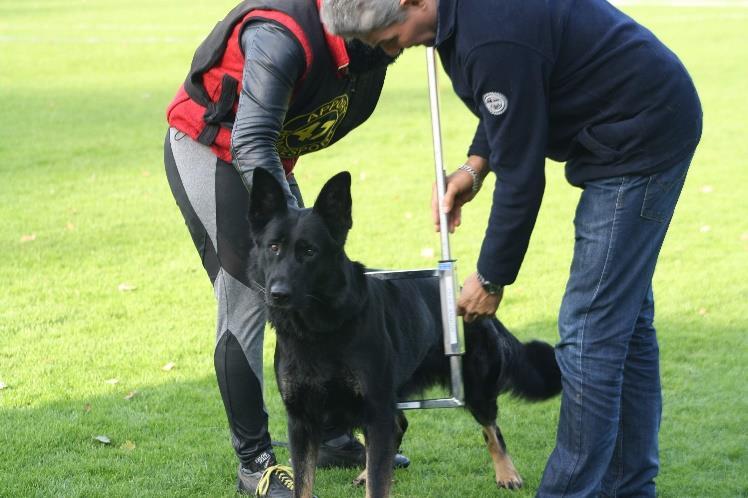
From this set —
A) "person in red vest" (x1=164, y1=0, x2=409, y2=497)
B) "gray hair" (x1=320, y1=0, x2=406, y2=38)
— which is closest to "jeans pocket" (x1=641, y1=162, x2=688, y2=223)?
"gray hair" (x1=320, y1=0, x2=406, y2=38)

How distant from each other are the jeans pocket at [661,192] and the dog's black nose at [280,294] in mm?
1323

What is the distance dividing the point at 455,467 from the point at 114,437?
1.71 metres

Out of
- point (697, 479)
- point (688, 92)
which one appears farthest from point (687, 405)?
point (688, 92)

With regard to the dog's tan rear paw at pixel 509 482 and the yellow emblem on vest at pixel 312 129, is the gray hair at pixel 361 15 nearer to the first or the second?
the yellow emblem on vest at pixel 312 129

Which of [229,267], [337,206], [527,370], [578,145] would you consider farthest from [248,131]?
[527,370]

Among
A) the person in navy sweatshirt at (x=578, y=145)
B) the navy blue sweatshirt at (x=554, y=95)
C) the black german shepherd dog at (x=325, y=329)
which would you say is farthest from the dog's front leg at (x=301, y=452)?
the navy blue sweatshirt at (x=554, y=95)

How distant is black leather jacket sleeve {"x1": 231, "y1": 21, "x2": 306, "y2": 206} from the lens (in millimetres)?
3666

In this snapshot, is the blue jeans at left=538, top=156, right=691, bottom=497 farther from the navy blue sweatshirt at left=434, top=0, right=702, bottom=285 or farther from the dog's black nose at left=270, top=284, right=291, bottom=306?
the dog's black nose at left=270, top=284, right=291, bottom=306

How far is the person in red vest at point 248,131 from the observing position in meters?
3.71

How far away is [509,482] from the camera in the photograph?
4.59 metres

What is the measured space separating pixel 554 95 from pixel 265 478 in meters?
2.11

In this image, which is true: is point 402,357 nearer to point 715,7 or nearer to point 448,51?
point 448,51

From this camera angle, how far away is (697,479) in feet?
14.9

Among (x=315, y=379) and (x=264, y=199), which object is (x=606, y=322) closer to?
(x=315, y=379)
